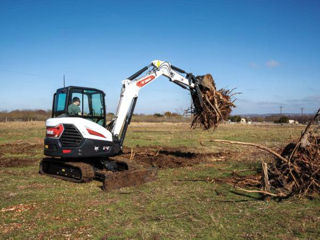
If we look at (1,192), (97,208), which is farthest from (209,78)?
(1,192)

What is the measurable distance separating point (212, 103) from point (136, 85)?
10.8ft

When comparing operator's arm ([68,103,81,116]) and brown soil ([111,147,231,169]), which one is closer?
operator's arm ([68,103,81,116])

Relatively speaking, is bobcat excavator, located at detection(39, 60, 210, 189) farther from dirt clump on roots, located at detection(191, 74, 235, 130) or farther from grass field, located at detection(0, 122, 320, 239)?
dirt clump on roots, located at detection(191, 74, 235, 130)

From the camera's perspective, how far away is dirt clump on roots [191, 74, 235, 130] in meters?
11.3

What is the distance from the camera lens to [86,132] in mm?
8141

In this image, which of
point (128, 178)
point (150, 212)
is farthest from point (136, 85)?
point (150, 212)

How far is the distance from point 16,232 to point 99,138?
3.82 metres

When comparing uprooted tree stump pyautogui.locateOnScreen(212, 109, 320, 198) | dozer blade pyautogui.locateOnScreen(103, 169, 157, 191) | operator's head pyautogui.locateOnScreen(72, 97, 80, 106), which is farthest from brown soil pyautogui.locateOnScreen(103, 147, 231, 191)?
uprooted tree stump pyautogui.locateOnScreen(212, 109, 320, 198)

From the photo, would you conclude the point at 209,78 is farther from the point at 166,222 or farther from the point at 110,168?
the point at 166,222

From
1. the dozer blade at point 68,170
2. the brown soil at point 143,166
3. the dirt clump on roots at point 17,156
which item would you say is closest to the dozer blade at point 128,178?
the brown soil at point 143,166

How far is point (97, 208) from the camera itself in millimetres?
6164

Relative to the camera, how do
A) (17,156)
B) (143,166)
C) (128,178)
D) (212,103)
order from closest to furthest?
(128,178), (143,166), (212,103), (17,156)

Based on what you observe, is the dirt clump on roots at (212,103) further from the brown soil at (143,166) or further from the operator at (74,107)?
the operator at (74,107)

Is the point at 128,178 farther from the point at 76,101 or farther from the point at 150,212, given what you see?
the point at 76,101
